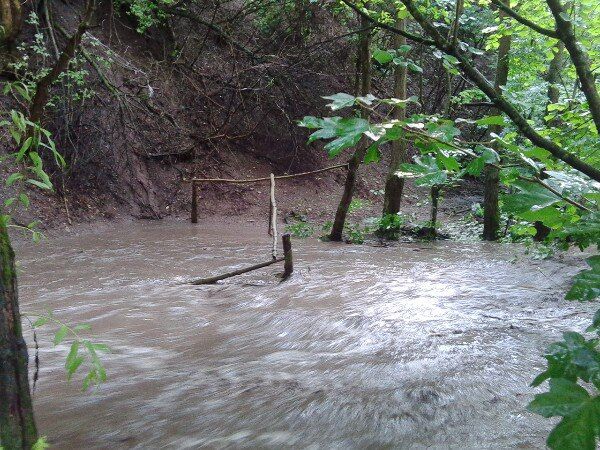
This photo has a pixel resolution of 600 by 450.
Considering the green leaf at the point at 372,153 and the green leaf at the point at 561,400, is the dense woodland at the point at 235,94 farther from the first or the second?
the green leaf at the point at 561,400

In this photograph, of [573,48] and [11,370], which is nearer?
[11,370]

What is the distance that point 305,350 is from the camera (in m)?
4.09

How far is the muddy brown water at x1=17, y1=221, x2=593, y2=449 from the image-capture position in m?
2.67

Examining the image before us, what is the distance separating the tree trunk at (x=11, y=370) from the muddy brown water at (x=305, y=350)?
1034mm

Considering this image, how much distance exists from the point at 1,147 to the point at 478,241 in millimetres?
9513

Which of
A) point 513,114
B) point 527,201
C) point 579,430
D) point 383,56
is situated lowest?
point 579,430

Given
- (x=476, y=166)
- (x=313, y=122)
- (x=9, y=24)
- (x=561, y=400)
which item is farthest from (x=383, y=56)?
(x=9, y=24)

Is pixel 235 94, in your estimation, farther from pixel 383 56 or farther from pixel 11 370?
pixel 11 370

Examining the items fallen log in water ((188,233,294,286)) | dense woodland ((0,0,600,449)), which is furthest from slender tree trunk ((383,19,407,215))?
fallen log in water ((188,233,294,286))

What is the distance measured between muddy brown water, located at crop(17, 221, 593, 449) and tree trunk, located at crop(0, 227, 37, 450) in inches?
40.7

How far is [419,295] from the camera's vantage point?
5770 mm

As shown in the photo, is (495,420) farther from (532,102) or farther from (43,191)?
(43,191)

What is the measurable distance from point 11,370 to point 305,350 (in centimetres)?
273

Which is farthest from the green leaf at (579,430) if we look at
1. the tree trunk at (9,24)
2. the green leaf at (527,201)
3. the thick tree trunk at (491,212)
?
the tree trunk at (9,24)
